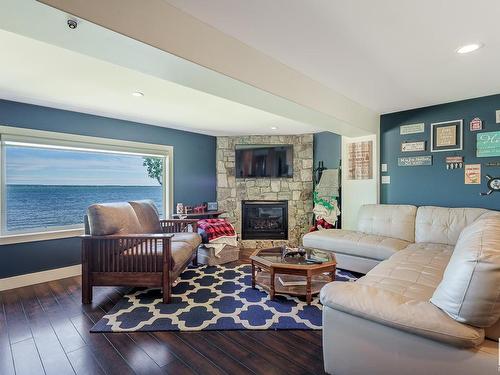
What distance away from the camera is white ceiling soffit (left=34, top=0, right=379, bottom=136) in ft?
4.44

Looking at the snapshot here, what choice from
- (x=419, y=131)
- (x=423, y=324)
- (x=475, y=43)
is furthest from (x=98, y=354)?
(x=419, y=131)

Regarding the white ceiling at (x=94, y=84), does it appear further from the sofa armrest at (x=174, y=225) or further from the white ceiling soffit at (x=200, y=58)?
the sofa armrest at (x=174, y=225)

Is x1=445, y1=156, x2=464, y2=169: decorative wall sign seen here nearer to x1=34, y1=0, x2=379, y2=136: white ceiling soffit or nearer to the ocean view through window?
x1=34, y1=0, x2=379, y2=136: white ceiling soffit

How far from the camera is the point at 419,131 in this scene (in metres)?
Result: 3.72

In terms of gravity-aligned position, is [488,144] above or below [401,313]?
above

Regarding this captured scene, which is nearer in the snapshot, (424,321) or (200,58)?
(424,321)

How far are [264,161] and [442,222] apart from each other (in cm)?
292

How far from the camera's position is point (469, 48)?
2.04 m

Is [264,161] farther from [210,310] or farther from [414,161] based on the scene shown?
[210,310]

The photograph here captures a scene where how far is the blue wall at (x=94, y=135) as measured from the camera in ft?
10.3

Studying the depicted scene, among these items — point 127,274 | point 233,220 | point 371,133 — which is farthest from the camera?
point 233,220

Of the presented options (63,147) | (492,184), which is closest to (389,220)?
(492,184)

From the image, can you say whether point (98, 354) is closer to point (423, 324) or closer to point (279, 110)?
point (423, 324)

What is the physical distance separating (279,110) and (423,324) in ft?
6.86
